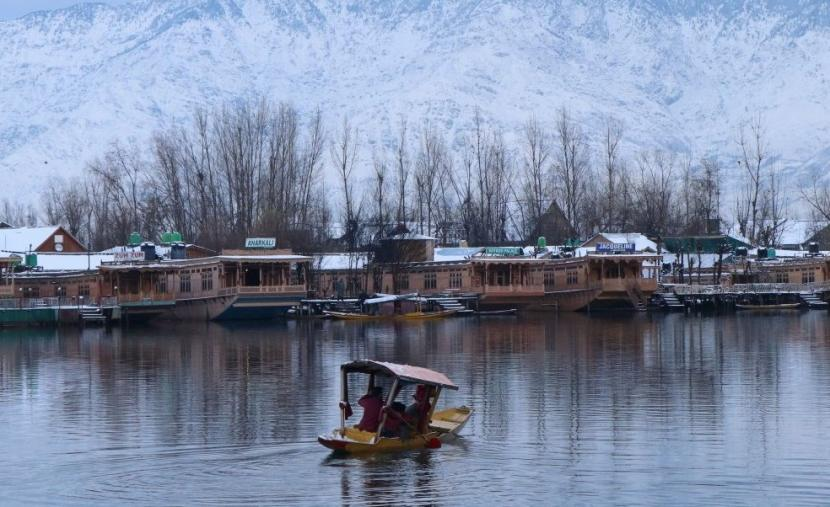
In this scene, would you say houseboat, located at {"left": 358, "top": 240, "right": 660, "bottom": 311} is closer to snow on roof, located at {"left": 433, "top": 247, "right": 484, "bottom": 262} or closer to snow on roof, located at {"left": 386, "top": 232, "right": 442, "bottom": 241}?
snow on roof, located at {"left": 433, "top": 247, "right": 484, "bottom": 262}

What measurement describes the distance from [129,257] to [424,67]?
9435cm

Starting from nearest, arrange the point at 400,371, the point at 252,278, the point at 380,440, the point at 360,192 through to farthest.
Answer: the point at 380,440 → the point at 400,371 → the point at 252,278 → the point at 360,192

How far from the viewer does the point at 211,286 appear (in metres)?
79.6

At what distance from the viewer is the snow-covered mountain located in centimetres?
15638

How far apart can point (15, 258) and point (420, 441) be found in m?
58.5

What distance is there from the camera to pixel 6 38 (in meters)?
184

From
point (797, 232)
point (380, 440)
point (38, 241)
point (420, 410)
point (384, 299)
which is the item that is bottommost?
point (380, 440)

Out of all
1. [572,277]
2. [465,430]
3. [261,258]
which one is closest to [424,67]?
[572,277]

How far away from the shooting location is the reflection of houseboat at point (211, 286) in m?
77.8

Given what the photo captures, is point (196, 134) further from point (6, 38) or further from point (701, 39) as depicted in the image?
point (701, 39)

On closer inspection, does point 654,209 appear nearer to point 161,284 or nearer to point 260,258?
point 260,258

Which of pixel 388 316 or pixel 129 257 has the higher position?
pixel 129 257

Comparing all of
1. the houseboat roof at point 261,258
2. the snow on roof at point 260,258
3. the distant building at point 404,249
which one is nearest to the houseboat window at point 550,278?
the distant building at point 404,249

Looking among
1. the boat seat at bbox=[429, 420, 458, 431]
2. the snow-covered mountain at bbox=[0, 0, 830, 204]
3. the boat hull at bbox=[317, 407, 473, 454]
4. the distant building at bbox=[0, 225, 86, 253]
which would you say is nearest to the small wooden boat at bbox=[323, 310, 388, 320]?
the distant building at bbox=[0, 225, 86, 253]
